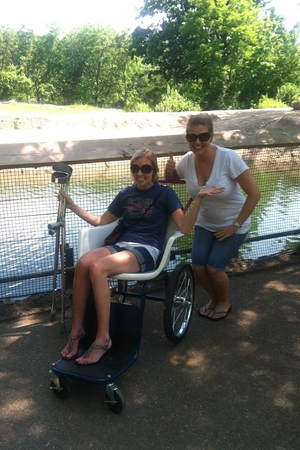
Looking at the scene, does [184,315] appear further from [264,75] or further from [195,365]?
[264,75]

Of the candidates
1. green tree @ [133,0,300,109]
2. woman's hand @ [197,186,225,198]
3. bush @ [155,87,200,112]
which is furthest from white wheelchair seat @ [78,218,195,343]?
green tree @ [133,0,300,109]

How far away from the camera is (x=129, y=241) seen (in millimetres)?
3285

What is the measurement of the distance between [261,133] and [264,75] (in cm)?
2988

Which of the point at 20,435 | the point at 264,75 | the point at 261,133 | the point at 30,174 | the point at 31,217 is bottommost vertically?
the point at 20,435

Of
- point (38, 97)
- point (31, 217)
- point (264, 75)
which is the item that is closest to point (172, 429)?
point (31, 217)

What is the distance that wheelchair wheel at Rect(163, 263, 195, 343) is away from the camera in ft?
10.5

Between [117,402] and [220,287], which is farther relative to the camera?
[220,287]

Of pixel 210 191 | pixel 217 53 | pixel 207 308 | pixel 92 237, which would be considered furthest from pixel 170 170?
pixel 217 53

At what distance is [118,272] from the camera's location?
2.98 m

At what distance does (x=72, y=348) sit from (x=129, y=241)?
2.66ft

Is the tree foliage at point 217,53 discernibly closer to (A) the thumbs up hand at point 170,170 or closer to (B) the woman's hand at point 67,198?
(A) the thumbs up hand at point 170,170

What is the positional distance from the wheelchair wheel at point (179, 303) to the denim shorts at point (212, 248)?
0.18 m

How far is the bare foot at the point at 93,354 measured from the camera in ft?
9.14

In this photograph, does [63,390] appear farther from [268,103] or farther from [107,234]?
[268,103]
